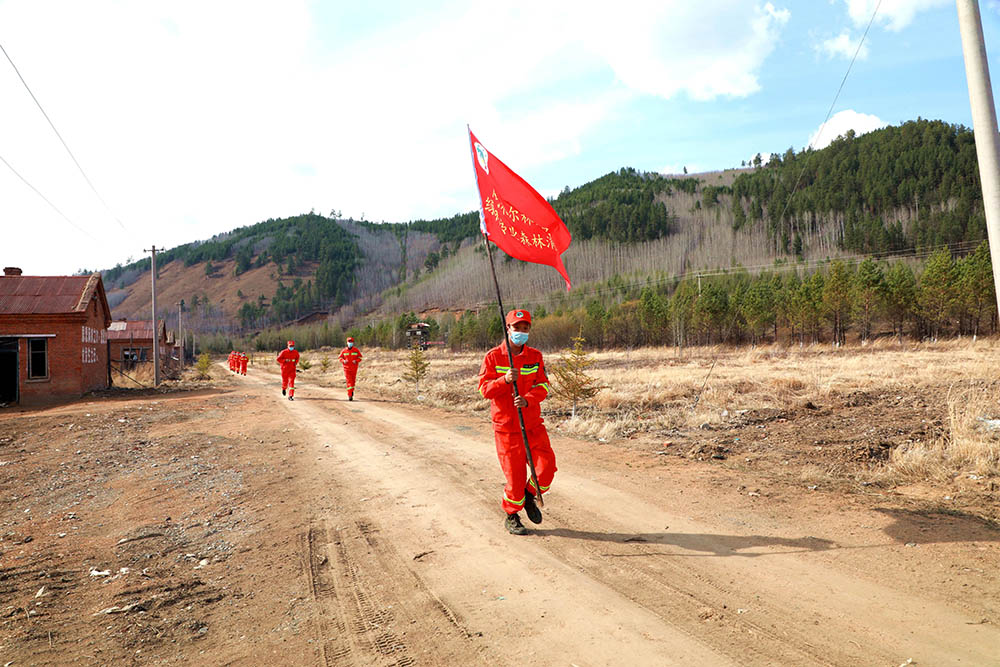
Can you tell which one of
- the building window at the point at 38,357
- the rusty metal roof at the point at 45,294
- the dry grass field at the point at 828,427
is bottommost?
the dry grass field at the point at 828,427

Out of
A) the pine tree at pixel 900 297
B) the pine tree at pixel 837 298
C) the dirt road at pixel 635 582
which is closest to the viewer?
the dirt road at pixel 635 582

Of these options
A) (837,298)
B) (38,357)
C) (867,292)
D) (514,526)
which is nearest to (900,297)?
(867,292)

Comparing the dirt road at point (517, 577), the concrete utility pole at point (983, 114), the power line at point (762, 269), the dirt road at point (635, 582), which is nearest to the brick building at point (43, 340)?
the dirt road at point (517, 577)

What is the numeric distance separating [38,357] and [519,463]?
25.5m

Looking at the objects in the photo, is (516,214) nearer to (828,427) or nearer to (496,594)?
(496,594)

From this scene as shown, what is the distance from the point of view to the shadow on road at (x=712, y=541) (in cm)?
476

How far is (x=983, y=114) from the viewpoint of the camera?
169 inches

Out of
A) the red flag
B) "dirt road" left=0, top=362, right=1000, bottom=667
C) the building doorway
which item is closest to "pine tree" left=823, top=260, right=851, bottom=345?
"dirt road" left=0, top=362, right=1000, bottom=667

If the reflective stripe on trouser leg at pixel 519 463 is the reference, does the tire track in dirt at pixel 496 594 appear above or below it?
below

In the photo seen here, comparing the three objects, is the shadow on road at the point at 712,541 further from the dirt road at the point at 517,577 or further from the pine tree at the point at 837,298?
the pine tree at the point at 837,298

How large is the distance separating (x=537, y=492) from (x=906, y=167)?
17799 cm

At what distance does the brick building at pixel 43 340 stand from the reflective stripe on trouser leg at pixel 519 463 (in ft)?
80.8

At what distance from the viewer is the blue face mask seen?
568cm

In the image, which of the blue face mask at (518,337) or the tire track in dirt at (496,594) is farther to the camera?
the blue face mask at (518,337)
